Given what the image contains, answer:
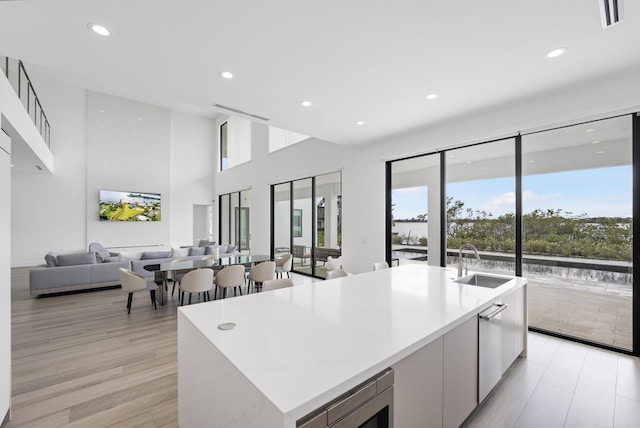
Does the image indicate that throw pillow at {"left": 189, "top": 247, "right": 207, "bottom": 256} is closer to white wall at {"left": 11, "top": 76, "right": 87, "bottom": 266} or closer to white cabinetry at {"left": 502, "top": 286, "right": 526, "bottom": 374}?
white wall at {"left": 11, "top": 76, "right": 87, "bottom": 266}

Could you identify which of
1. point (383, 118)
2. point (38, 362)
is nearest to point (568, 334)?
point (383, 118)

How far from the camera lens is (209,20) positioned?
6.88 feet

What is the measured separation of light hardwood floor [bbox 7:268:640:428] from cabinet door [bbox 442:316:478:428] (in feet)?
0.88

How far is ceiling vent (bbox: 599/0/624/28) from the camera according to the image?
192 cm

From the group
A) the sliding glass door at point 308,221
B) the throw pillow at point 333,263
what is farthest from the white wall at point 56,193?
the throw pillow at point 333,263

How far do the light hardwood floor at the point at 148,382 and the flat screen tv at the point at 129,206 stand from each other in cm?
663

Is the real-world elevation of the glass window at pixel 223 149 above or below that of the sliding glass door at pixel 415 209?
above

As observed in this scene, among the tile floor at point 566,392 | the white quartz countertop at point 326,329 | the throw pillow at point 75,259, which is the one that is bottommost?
the tile floor at point 566,392

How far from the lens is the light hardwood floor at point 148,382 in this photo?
1953 millimetres

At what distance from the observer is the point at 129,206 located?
9.73m

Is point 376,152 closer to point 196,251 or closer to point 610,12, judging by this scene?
point 610,12

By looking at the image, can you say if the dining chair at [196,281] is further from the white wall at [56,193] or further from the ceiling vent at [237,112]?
the white wall at [56,193]

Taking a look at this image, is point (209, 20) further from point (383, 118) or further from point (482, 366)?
point (482, 366)

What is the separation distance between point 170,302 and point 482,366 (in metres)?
4.72
